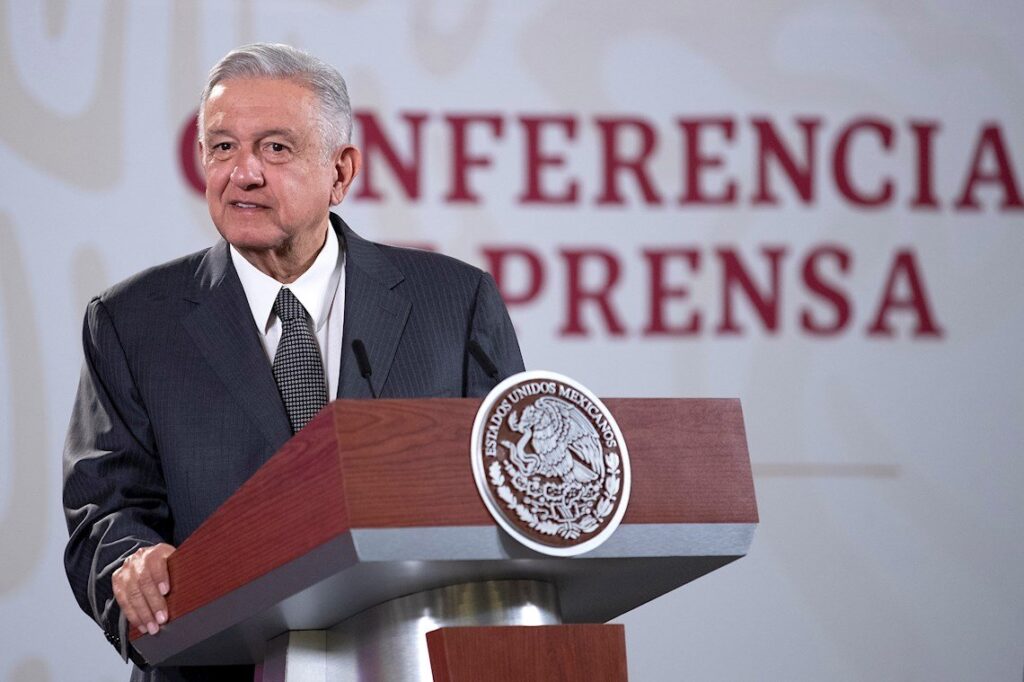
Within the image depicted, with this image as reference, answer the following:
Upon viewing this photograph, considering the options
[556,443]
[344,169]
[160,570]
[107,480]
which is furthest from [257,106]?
[556,443]

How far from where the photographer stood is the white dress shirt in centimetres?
192

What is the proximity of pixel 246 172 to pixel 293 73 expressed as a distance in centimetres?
15

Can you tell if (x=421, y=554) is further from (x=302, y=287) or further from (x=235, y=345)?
(x=302, y=287)

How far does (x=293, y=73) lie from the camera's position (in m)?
1.92

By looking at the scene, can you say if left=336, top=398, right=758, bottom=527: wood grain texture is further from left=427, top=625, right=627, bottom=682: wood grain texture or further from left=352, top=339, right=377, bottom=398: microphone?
left=352, top=339, right=377, bottom=398: microphone

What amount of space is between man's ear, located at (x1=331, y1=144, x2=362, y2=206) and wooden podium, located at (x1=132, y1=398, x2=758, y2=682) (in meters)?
0.75

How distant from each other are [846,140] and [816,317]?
18.7 inches

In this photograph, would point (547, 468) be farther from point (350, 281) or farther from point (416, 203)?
point (416, 203)

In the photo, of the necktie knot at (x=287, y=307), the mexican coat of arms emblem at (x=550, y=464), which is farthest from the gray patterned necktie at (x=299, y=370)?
the mexican coat of arms emblem at (x=550, y=464)

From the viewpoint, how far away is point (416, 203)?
370 cm

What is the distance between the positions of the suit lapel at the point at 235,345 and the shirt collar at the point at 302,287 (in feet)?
0.06

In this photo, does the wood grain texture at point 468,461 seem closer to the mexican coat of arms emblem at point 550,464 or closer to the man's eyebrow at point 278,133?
the mexican coat of arms emblem at point 550,464

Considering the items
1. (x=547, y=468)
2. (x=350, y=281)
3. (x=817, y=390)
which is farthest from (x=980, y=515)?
(x=547, y=468)

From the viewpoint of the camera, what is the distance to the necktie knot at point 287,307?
1930 mm
